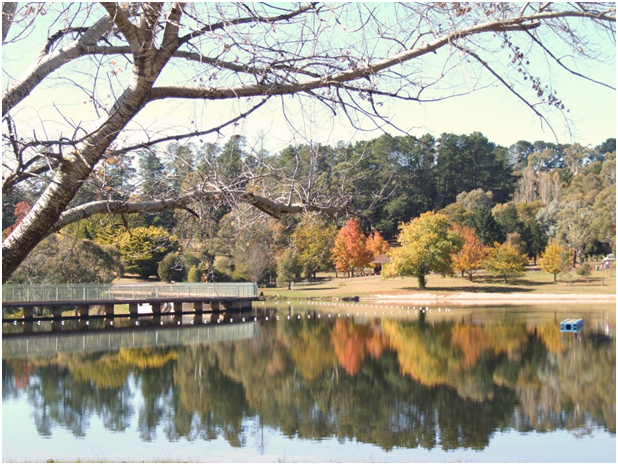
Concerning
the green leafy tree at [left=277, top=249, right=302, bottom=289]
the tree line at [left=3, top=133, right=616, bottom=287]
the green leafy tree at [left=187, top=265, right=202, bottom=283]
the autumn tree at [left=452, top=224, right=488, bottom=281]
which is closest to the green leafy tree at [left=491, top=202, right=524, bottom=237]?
the tree line at [left=3, top=133, right=616, bottom=287]

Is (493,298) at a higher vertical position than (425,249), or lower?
lower

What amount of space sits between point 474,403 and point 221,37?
34.2ft

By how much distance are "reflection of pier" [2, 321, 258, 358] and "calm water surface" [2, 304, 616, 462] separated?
0.28 feet

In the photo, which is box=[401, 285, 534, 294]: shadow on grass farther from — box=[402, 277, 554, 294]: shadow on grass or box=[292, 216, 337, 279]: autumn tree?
box=[292, 216, 337, 279]: autumn tree

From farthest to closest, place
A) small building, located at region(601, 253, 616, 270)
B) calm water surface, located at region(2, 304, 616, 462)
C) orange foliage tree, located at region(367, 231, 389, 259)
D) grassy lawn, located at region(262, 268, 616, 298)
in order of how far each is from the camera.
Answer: orange foliage tree, located at region(367, 231, 389, 259), small building, located at region(601, 253, 616, 270), grassy lawn, located at region(262, 268, 616, 298), calm water surface, located at region(2, 304, 616, 462)

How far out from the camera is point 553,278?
4725 centimetres

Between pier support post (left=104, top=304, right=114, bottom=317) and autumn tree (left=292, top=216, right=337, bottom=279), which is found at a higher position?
autumn tree (left=292, top=216, right=337, bottom=279)

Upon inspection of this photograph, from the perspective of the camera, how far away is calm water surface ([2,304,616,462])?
10.3m

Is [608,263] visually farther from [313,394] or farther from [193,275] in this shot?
[313,394]

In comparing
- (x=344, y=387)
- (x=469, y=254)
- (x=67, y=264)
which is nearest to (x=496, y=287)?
(x=469, y=254)

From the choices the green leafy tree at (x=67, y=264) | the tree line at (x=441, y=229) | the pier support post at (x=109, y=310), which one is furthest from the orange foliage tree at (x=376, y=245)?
the pier support post at (x=109, y=310)

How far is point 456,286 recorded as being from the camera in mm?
46781

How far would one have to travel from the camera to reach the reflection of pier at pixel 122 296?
26.5 m

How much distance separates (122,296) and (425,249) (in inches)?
821
